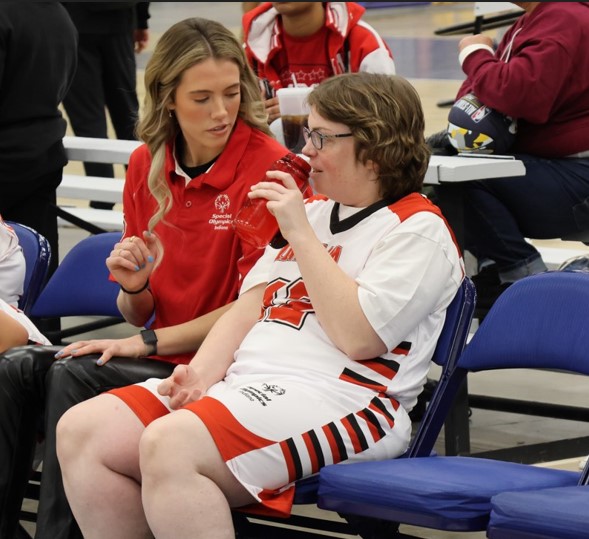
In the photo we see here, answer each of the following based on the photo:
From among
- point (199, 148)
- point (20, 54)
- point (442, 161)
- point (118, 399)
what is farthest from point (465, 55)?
point (118, 399)

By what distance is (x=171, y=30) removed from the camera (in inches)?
127

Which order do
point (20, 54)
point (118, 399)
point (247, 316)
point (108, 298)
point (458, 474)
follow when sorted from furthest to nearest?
point (20, 54)
point (108, 298)
point (247, 316)
point (118, 399)
point (458, 474)

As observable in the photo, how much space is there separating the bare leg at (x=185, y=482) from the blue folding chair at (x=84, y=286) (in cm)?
124

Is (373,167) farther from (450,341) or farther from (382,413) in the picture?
(382,413)

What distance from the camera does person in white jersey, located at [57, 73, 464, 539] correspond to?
8.37 ft

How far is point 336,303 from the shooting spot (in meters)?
2.67

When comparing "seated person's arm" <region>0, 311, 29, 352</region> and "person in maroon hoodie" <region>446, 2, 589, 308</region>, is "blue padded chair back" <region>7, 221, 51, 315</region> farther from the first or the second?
"person in maroon hoodie" <region>446, 2, 589, 308</region>

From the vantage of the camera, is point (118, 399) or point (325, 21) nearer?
point (118, 399)

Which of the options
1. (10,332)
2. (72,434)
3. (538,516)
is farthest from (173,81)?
(538,516)

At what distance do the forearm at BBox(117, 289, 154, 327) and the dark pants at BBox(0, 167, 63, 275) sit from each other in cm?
143

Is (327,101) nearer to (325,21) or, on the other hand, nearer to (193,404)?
(193,404)

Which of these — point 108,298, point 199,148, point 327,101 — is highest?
point 327,101

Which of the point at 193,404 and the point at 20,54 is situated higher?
the point at 20,54

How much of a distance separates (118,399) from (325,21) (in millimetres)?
2295
